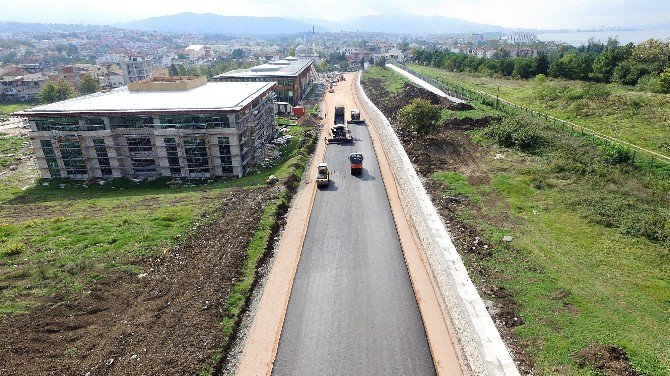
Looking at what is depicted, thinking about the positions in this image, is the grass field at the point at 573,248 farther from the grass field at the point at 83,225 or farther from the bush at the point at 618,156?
the grass field at the point at 83,225

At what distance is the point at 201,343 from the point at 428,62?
14940 cm

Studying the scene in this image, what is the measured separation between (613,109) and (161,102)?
5389 centimetres

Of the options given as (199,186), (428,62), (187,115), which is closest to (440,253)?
(199,186)

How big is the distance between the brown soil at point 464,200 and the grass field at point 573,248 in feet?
0.83

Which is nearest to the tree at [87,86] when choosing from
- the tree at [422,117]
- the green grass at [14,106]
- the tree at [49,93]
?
the tree at [49,93]

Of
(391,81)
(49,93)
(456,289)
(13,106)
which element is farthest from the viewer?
(391,81)

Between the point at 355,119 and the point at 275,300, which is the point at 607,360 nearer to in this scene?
the point at 275,300

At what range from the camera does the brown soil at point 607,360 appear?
15906 mm

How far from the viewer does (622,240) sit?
2534 cm

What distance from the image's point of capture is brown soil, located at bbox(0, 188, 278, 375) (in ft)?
55.5

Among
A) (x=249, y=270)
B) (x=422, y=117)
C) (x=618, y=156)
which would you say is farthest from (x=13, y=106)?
(x=618, y=156)

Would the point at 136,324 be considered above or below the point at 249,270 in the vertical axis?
above

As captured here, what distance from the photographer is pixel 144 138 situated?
42500 millimetres

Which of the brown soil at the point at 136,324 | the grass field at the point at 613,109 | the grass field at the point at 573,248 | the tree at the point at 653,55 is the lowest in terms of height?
the brown soil at the point at 136,324
